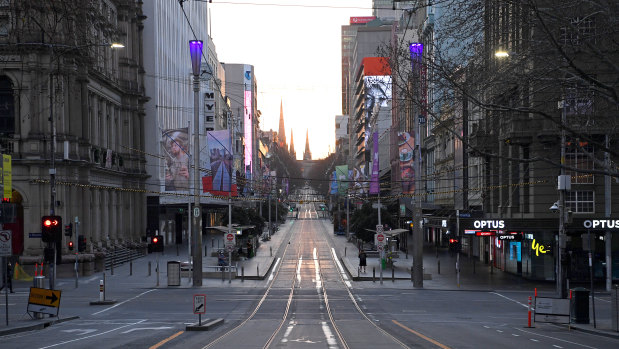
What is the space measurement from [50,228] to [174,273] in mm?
11267

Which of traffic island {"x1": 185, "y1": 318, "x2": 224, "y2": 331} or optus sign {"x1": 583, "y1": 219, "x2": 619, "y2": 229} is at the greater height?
optus sign {"x1": 583, "y1": 219, "x2": 619, "y2": 229}

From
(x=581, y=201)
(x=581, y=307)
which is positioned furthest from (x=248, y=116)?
(x=581, y=307)

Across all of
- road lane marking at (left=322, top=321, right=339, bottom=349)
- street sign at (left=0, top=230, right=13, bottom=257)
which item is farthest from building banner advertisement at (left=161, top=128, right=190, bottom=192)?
road lane marking at (left=322, top=321, right=339, bottom=349)

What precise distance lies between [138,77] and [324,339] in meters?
50.2

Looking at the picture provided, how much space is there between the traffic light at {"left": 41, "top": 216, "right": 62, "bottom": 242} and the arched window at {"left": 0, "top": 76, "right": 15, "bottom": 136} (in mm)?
16727

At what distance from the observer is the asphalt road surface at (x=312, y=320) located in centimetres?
2061

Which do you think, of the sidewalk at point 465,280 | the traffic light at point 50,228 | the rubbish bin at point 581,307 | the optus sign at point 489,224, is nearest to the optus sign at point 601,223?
the sidewalk at point 465,280

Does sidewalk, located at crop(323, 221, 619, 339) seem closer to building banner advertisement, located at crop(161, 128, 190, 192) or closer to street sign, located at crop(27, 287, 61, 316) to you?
building banner advertisement, located at crop(161, 128, 190, 192)

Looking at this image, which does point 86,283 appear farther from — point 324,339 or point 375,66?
point 375,66

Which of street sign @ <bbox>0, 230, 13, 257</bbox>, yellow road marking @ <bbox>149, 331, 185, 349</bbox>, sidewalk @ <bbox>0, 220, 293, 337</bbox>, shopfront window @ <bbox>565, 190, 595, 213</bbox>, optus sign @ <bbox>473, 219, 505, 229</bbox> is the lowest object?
sidewalk @ <bbox>0, 220, 293, 337</bbox>

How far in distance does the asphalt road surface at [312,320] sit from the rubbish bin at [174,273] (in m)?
1.26

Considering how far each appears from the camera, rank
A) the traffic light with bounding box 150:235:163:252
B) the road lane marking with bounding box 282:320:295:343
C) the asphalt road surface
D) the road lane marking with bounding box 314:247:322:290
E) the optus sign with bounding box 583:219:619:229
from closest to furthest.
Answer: the asphalt road surface
the road lane marking with bounding box 282:320:295:343
the optus sign with bounding box 583:219:619:229
the traffic light with bounding box 150:235:163:252
the road lane marking with bounding box 314:247:322:290

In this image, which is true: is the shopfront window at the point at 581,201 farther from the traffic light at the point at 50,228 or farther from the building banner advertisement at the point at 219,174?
the traffic light at the point at 50,228

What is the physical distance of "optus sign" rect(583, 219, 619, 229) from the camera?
39.7 meters
